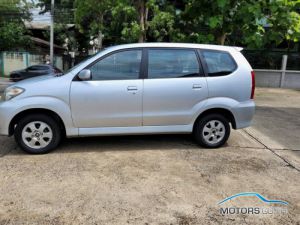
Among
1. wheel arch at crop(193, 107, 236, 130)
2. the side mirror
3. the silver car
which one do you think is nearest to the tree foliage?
the silver car

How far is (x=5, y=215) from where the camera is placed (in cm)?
309

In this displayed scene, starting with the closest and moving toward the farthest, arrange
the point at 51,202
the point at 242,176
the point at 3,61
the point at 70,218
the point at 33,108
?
1. the point at 70,218
2. the point at 51,202
3. the point at 242,176
4. the point at 33,108
5. the point at 3,61

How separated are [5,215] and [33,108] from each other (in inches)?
78.6

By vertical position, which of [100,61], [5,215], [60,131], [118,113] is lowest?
[5,215]

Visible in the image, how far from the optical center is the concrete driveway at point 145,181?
316 cm

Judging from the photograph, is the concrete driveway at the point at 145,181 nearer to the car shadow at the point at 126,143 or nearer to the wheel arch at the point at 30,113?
the car shadow at the point at 126,143

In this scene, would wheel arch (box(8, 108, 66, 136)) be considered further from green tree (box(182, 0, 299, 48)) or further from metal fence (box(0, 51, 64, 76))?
metal fence (box(0, 51, 64, 76))

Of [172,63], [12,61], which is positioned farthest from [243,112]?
[12,61]

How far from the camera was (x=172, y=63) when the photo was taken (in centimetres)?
510

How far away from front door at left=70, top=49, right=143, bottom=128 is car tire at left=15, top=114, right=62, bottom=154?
1.32ft

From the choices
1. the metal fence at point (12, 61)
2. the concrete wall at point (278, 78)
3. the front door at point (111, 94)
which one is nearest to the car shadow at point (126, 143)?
the front door at point (111, 94)

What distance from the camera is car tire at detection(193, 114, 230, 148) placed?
17.3ft

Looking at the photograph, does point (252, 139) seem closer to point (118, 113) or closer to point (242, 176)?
point (242, 176)

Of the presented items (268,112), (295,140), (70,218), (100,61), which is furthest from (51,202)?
(268,112)
